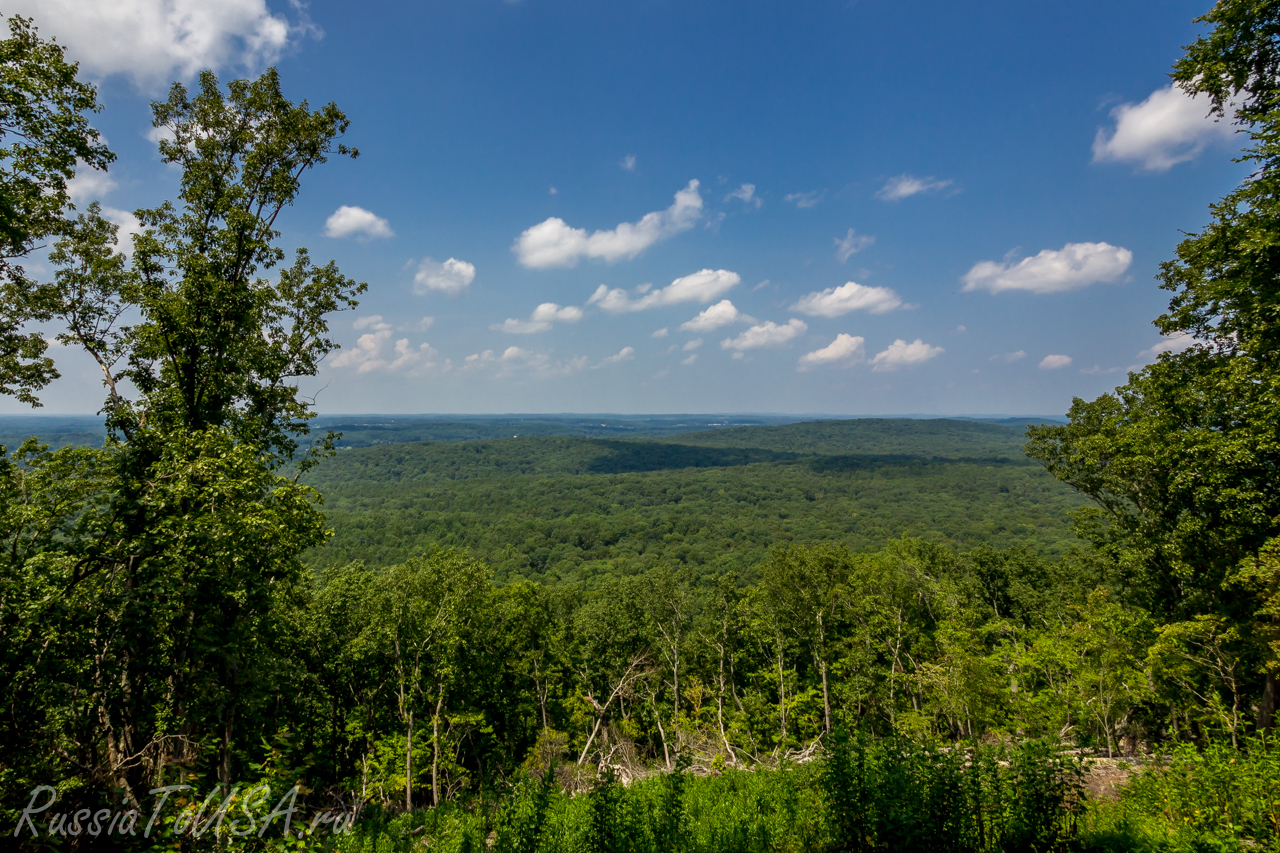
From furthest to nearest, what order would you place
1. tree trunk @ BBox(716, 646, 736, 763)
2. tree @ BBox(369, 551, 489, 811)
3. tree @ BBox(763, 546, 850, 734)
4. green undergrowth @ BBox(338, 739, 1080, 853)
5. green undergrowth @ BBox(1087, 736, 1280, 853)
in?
tree @ BBox(763, 546, 850, 734) < tree trunk @ BBox(716, 646, 736, 763) < tree @ BBox(369, 551, 489, 811) < green undergrowth @ BBox(338, 739, 1080, 853) < green undergrowth @ BBox(1087, 736, 1280, 853)

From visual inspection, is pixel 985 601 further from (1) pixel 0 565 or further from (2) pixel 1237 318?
(1) pixel 0 565

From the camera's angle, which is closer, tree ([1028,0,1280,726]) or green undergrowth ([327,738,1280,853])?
green undergrowth ([327,738,1280,853])

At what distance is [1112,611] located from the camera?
15.5 m

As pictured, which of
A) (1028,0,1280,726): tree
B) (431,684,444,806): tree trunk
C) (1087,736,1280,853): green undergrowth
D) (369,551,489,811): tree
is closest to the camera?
(1087,736,1280,853): green undergrowth

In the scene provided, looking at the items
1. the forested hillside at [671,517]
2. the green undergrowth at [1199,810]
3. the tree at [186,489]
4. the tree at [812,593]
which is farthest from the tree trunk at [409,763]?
the forested hillside at [671,517]

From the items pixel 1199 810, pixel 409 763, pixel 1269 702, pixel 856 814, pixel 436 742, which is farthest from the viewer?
pixel 436 742

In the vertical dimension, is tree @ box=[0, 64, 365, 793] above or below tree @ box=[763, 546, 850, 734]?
above

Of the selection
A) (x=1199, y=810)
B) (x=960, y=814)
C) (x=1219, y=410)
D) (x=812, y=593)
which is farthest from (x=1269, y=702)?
(x=812, y=593)

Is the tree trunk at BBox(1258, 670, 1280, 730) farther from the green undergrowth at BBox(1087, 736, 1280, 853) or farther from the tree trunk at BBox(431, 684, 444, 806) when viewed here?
the tree trunk at BBox(431, 684, 444, 806)

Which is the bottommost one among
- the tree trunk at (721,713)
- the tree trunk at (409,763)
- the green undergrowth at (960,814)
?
the tree trunk at (721,713)

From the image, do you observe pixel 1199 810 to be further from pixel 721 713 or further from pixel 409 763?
pixel 721 713

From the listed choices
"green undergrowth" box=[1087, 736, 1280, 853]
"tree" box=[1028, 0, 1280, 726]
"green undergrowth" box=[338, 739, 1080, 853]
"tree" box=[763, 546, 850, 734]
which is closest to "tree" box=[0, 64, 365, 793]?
"green undergrowth" box=[338, 739, 1080, 853]

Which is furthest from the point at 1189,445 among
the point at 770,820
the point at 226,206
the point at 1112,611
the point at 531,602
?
the point at 531,602

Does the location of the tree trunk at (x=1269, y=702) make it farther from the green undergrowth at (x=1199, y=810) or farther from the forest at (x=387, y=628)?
the green undergrowth at (x=1199, y=810)
